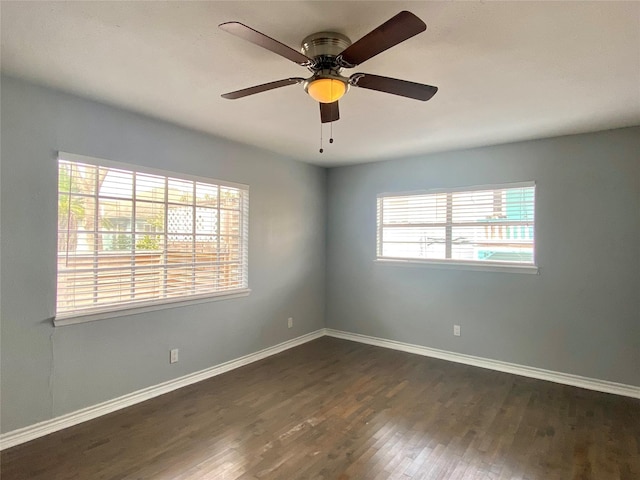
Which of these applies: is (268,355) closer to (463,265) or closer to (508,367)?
(463,265)

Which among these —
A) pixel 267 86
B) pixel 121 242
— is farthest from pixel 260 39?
pixel 121 242

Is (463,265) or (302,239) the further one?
(302,239)

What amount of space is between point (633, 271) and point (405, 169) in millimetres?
2533

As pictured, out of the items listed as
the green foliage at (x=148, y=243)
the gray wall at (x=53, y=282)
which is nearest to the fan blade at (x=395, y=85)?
the gray wall at (x=53, y=282)

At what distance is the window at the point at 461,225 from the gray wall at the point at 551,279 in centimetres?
12

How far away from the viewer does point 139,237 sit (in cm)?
310

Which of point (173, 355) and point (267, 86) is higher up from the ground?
point (267, 86)

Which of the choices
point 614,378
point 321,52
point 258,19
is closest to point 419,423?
point 614,378

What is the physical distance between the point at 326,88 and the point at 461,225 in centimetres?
293

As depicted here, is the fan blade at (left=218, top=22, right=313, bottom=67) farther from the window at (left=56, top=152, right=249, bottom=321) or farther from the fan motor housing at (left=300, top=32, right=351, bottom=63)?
the window at (left=56, top=152, right=249, bottom=321)

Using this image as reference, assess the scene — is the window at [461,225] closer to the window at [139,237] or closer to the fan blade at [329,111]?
the window at [139,237]

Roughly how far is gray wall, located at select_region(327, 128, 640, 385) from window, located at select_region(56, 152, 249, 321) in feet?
7.17

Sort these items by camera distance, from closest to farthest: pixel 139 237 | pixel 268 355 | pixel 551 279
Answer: pixel 139 237
pixel 551 279
pixel 268 355

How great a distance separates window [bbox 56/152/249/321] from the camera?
269 centimetres
